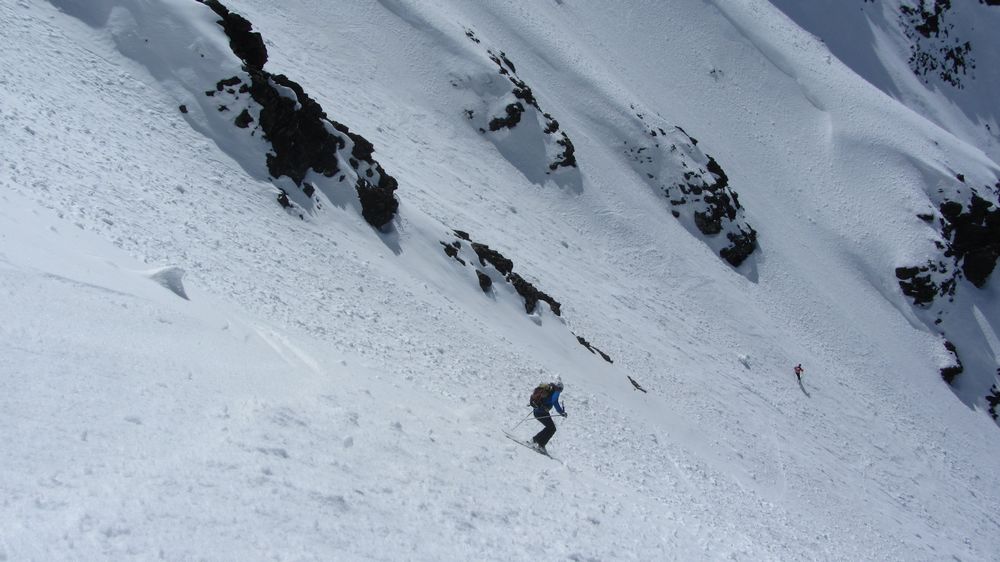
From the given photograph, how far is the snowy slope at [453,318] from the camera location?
22.9ft

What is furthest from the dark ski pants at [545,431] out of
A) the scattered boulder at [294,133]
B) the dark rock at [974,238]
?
the dark rock at [974,238]

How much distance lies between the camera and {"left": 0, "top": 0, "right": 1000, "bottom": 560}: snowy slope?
696cm

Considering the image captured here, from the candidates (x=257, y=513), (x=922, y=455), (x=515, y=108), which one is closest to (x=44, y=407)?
(x=257, y=513)

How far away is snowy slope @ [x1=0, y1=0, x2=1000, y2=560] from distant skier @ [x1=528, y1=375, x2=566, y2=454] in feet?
2.80

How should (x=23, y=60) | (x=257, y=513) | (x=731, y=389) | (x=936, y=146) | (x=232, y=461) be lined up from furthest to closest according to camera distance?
(x=936, y=146)
(x=731, y=389)
(x=23, y=60)
(x=232, y=461)
(x=257, y=513)

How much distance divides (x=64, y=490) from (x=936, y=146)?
72.1 meters

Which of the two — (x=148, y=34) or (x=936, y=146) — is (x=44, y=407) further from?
(x=936, y=146)

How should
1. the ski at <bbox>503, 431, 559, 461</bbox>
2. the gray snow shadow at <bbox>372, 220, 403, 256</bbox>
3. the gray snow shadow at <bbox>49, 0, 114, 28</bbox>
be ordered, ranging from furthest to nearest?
the gray snow shadow at <bbox>372, 220, 403, 256</bbox>
the gray snow shadow at <bbox>49, 0, 114, 28</bbox>
the ski at <bbox>503, 431, 559, 461</bbox>

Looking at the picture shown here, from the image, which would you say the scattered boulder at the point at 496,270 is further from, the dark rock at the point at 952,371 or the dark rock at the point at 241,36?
the dark rock at the point at 952,371

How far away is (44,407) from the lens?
632 cm

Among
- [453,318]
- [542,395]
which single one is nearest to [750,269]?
[453,318]

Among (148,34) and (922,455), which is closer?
(148,34)

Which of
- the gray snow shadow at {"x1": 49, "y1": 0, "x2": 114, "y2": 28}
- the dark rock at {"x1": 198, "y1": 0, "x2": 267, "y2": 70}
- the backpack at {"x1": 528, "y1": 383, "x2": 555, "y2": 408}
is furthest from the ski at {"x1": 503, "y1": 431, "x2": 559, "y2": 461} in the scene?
the gray snow shadow at {"x1": 49, "y1": 0, "x2": 114, "y2": 28}

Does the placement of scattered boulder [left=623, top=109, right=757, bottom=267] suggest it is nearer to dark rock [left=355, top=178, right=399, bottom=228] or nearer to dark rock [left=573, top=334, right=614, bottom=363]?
dark rock [left=573, top=334, right=614, bottom=363]
